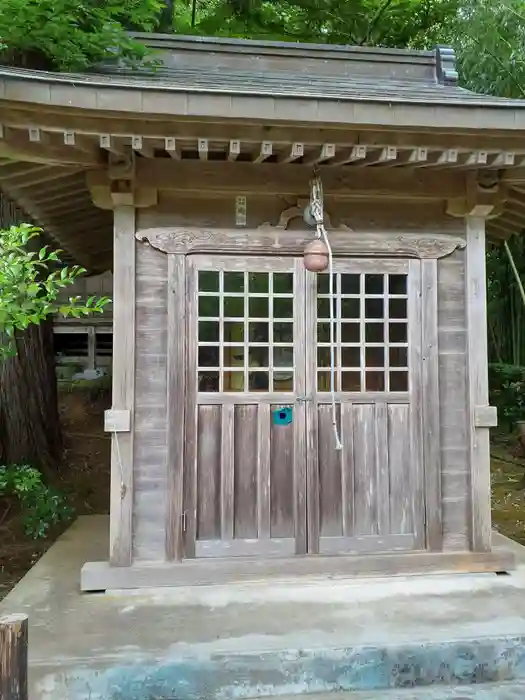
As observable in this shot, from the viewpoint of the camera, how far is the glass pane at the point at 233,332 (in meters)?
4.13

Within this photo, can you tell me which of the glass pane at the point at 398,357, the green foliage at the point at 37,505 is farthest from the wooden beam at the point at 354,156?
the green foliage at the point at 37,505

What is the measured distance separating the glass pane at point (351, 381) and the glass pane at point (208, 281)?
3.60 ft

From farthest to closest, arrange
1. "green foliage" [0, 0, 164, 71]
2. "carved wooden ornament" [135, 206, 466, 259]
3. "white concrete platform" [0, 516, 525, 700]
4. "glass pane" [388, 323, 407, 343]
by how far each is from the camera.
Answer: "green foliage" [0, 0, 164, 71], "glass pane" [388, 323, 407, 343], "carved wooden ornament" [135, 206, 466, 259], "white concrete platform" [0, 516, 525, 700]

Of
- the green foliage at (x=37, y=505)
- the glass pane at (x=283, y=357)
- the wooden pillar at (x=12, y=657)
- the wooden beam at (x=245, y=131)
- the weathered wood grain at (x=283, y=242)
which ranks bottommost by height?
the green foliage at (x=37, y=505)

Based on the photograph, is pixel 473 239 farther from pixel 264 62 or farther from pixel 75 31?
pixel 75 31

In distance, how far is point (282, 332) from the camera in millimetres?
4176

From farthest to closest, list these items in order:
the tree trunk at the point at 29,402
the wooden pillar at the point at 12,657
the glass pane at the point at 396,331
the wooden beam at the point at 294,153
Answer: the tree trunk at the point at 29,402 → the glass pane at the point at 396,331 → the wooden beam at the point at 294,153 → the wooden pillar at the point at 12,657

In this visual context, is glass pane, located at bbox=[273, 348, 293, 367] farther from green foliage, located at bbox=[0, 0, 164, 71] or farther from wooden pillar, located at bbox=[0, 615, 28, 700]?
green foliage, located at bbox=[0, 0, 164, 71]

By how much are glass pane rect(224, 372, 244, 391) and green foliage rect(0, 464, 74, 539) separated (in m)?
2.84

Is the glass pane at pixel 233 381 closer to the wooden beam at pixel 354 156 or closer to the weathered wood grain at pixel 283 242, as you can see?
the weathered wood grain at pixel 283 242

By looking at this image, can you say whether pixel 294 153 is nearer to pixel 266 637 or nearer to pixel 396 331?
pixel 396 331

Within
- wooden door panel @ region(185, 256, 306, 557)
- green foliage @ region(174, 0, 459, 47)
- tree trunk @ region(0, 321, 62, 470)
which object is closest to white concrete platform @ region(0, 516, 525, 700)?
wooden door panel @ region(185, 256, 306, 557)

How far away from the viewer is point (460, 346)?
169 inches

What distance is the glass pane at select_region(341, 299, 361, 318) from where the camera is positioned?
4227mm
